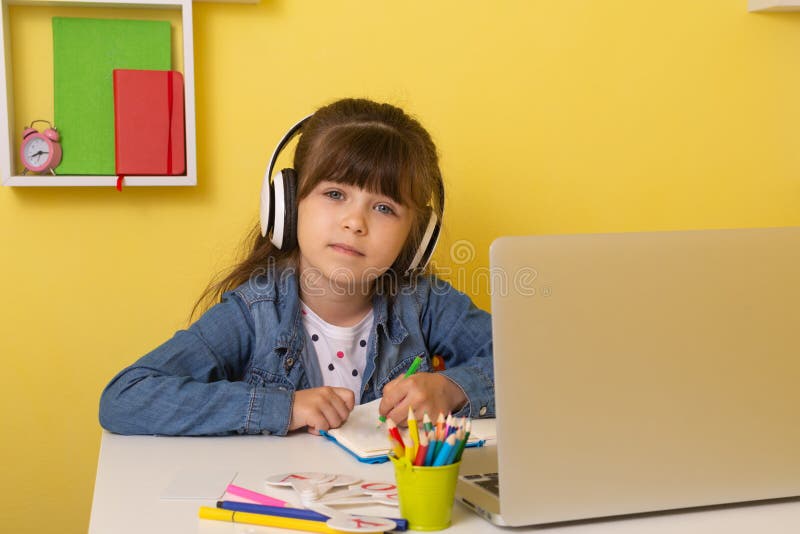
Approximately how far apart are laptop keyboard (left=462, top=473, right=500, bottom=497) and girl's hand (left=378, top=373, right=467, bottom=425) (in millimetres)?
252

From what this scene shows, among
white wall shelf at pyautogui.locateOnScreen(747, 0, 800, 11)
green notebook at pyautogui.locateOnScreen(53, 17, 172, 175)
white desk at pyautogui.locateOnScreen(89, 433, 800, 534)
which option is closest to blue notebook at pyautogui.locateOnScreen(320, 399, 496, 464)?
white desk at pyautogui.locateOnScreen(89, 433, 800, 534)

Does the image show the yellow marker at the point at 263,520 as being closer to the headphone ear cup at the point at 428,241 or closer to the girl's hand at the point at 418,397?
the girl's hand at the point at 418,397

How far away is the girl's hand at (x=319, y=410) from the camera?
1.17 meters

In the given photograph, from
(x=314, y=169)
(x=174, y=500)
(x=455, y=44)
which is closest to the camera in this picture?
(x=174, y=500)

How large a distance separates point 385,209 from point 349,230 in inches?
3.4

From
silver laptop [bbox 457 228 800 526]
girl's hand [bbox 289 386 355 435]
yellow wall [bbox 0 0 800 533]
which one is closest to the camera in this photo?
silver laptop [bbox 457 228 800 526]

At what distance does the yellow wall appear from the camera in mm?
1721

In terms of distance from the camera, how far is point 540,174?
6.39 feet

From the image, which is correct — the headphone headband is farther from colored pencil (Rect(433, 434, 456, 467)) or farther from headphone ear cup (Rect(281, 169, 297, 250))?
colored pencil (Rect(433, 434, 456, 467))

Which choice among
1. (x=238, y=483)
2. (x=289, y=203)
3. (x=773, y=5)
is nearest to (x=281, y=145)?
(x=289, y=203)

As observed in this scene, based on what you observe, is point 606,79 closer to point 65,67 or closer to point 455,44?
point 455,44

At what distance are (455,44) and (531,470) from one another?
126 centimetres

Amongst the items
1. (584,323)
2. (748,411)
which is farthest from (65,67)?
(748,411)

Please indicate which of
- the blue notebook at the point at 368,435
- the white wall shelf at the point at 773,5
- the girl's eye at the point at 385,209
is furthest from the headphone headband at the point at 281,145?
the white wall shelf at the point at 773,5
